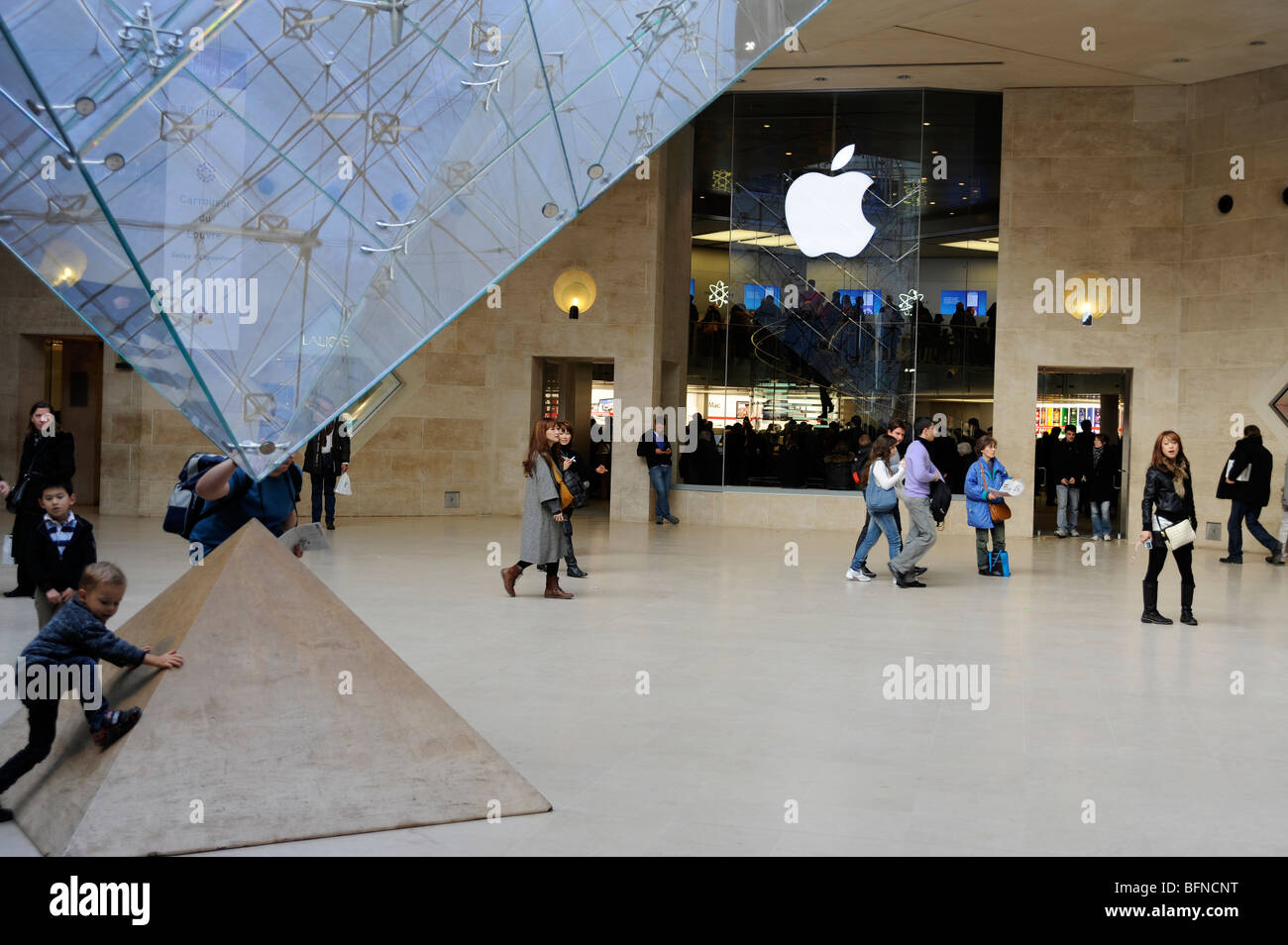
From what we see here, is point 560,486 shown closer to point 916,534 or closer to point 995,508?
point 916,534

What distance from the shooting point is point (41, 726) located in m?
3.88

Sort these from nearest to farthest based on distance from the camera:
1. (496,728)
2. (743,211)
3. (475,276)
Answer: (475,276) < (496,728) < (743,211)

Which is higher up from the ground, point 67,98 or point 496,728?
point 67,98

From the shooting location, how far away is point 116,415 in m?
16.4

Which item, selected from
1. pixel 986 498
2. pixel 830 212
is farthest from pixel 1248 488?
pixel 830 212

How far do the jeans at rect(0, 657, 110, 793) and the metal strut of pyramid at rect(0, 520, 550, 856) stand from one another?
0.06 m

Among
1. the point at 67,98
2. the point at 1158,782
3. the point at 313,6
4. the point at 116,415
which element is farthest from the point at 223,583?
the point at 116,415

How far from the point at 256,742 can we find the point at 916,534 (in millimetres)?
7874

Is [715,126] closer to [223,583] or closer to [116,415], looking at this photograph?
[116,415]

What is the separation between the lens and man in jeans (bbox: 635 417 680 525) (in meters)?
17.7

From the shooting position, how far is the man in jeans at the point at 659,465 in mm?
17734

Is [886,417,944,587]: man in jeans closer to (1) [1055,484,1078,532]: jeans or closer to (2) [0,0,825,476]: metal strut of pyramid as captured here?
(2) [0,0,825,476]: metal strut of pyramid

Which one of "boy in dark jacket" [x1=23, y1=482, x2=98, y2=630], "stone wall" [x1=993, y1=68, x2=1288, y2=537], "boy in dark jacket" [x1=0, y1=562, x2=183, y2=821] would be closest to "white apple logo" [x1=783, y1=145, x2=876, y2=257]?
"stone wall" [x1=993, y1=68, x2=1288, y2=537]

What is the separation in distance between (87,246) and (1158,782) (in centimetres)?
442
